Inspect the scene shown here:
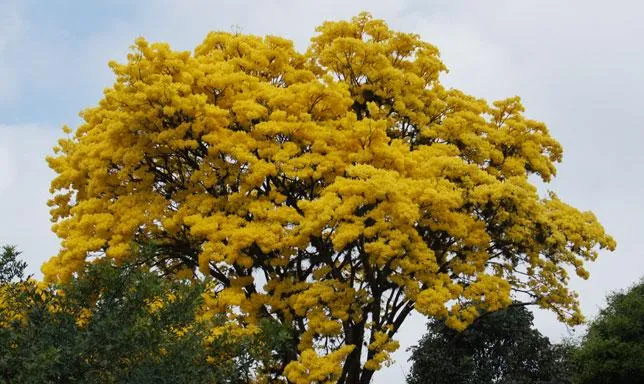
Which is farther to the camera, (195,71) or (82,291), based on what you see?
(195,71)

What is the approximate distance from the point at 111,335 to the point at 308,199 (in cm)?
1273

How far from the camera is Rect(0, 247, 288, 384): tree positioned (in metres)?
12.0

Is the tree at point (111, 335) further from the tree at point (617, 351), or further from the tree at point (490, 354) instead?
the tree at point (617, 351)

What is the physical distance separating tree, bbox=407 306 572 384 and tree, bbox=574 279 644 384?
1.41 metres

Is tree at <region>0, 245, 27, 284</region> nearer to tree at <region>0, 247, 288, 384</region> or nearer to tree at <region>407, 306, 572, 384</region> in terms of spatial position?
tree at <region>0, 247, 288, 384</region>

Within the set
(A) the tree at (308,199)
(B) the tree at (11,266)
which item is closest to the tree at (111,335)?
(B) the tree at (11,266)

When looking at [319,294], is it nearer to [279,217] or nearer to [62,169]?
[279,217]

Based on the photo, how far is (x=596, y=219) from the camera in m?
26.1

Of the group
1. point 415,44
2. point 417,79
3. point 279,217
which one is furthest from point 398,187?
point 415,44

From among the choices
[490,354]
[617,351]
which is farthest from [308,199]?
[617,351]

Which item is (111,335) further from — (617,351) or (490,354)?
(617,351)

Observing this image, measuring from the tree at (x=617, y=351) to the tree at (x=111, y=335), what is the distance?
22.2 meters

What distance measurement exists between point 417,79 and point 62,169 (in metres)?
12.6

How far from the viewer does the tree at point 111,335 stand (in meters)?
12.0
